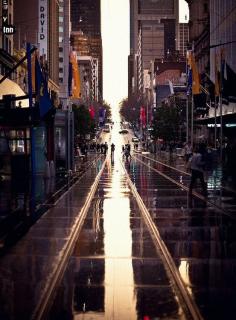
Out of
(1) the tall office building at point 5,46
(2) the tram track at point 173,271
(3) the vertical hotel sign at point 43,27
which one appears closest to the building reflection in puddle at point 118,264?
(2) the tram track at point 173,271

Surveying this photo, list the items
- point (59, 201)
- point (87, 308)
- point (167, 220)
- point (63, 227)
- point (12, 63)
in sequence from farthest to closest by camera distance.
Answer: point (12, 63) → point (59, 201) → point (167, 220) → point (63, 227) → point (87, 308)

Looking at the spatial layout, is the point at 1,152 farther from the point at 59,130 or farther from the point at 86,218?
the point at 59,130

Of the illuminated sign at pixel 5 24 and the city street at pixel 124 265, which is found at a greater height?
the illuminated sign at pixel 5 24

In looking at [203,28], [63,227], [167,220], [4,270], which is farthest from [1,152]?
[203,28]

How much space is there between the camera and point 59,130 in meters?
41.4

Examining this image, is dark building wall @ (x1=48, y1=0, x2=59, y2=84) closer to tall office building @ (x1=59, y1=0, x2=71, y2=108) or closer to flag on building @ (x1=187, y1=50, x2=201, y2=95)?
tall office building @ (x1=59, y1=0, x2=71, y2=108)

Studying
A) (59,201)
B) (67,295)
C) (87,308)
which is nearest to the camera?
(87,308)

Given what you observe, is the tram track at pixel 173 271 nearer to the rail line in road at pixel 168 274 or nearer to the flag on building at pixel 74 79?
the rail line in road at pixel 168 274

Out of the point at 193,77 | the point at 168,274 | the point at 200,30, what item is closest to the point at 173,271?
the point at 168,274

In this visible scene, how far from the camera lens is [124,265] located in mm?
11531

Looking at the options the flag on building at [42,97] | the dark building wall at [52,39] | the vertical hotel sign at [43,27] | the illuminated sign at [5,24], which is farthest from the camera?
the dark building wall at [52,39]

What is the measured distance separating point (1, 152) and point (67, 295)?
8.10 m

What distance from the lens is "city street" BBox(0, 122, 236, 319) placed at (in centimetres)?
858

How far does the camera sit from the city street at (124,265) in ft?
28.1
